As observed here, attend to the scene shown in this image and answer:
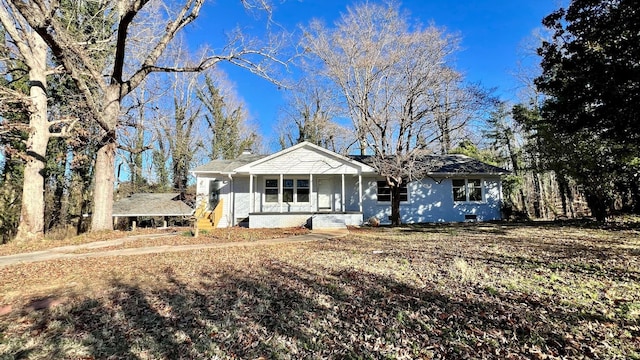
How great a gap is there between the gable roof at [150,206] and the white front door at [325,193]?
8006 mm

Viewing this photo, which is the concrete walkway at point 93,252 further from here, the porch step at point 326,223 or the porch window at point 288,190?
the porch window at point 288,190

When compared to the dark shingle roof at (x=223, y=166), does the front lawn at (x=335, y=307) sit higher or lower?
lower

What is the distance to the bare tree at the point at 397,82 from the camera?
13.2m

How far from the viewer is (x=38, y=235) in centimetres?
1046

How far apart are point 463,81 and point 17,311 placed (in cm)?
1503

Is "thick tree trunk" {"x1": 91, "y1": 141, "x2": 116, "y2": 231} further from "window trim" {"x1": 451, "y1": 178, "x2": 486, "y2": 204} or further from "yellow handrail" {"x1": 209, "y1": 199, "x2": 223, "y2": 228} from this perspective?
"window trim" {"x1": 451, "y1": 178, "x2": 486, "y2": 204}

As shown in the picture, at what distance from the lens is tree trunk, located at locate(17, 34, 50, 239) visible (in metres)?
10.4

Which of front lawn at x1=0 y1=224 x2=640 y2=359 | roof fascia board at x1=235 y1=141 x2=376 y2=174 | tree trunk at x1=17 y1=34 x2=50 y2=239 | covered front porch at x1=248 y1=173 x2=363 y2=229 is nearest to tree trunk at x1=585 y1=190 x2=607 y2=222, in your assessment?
front lawn at x1=0 y1=224 x2=640 y2=359

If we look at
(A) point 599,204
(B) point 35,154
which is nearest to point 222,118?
(B) point 35,154

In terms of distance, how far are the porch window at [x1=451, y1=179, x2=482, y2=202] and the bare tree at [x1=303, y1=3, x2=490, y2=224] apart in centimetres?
444

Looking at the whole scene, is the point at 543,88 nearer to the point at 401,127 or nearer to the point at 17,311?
the point at 401,127

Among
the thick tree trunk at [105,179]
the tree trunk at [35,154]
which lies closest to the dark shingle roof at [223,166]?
the thick tree trunk at [105,179]

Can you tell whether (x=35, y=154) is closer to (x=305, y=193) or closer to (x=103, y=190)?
(x=103, y=190)

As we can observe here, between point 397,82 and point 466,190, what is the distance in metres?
7.82
